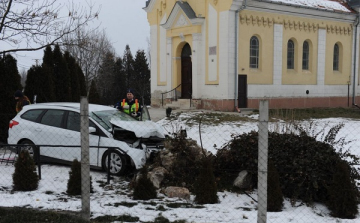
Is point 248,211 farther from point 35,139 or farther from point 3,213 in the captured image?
point 35,139

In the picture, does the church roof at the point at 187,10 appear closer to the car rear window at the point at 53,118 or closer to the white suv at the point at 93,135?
the white suv at the point at 93,135

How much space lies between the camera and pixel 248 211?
652 centimetres

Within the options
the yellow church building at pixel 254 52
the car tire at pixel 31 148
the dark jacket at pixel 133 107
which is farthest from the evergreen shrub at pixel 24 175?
the yellow church building at pixel 254 52

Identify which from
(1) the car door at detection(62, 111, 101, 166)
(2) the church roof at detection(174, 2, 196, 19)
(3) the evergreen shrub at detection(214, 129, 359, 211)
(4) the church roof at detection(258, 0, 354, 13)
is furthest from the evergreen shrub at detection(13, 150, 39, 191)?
(4) the church roof at detection(258, 0, 354, 13)

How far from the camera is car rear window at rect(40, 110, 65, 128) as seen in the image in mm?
9344

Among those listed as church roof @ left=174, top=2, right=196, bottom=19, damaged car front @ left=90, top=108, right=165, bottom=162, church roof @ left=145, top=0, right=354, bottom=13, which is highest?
church roof @ left=145, top=0, right=354, bottom=13

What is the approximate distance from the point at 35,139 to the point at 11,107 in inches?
186

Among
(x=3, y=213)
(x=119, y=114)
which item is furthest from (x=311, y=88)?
(x=3, y=213)

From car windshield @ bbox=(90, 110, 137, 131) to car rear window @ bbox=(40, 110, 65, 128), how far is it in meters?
0.88

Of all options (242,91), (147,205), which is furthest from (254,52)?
(147,205)

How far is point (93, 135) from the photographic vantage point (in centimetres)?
877

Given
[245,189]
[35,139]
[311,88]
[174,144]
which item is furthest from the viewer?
[311,88]

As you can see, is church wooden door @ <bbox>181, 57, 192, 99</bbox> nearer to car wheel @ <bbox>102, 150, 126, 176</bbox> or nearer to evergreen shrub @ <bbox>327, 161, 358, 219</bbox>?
car wheel @ <bbox>102, 150, 126, 176</bbox>

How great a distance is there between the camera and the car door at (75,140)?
8.72 meters
